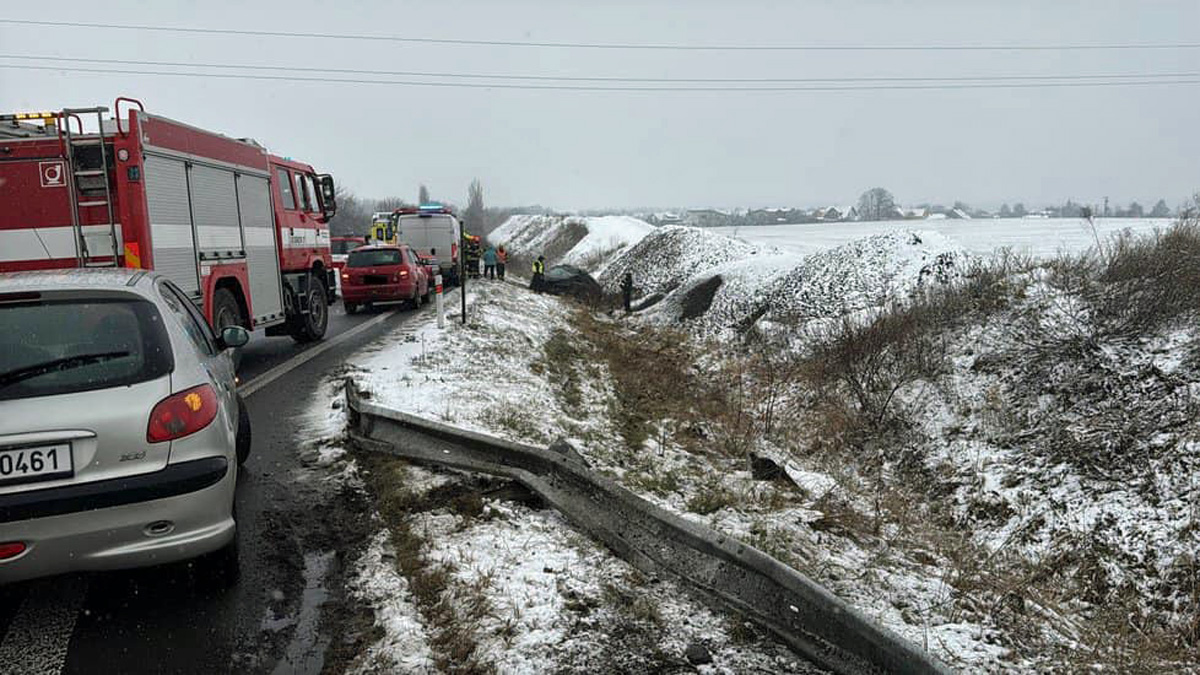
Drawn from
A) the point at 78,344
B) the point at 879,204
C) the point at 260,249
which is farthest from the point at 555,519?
the point at 879,204

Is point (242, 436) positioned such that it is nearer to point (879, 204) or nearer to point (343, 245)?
point (343, 245)

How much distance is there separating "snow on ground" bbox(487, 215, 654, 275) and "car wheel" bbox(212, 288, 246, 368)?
32061mm

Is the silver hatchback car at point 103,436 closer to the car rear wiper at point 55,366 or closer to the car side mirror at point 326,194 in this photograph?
the car rear wiper at point 55,366

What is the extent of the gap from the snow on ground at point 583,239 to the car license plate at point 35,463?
127 feet

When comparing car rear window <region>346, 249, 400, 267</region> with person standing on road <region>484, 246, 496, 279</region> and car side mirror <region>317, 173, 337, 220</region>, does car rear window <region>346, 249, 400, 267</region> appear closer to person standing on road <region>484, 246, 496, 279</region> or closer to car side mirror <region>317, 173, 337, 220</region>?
A: car side mirror <region>317, 173, 337, 220</region>

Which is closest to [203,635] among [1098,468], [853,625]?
[853,625]

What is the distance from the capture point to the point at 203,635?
3541 mm

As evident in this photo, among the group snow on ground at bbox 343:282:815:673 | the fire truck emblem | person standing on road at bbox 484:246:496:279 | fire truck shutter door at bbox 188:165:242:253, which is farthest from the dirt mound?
the fire truck emblem

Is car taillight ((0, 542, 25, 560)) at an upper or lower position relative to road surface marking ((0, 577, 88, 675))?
upper

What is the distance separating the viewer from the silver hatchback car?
125 inches

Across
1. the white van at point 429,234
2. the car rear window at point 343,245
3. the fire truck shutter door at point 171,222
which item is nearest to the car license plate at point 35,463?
the fire truck shutter door at point 171,222

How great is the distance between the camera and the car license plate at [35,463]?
3.14 metres

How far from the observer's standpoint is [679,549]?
4129mm

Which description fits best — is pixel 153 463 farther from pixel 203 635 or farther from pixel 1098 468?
pixel 1098 468
